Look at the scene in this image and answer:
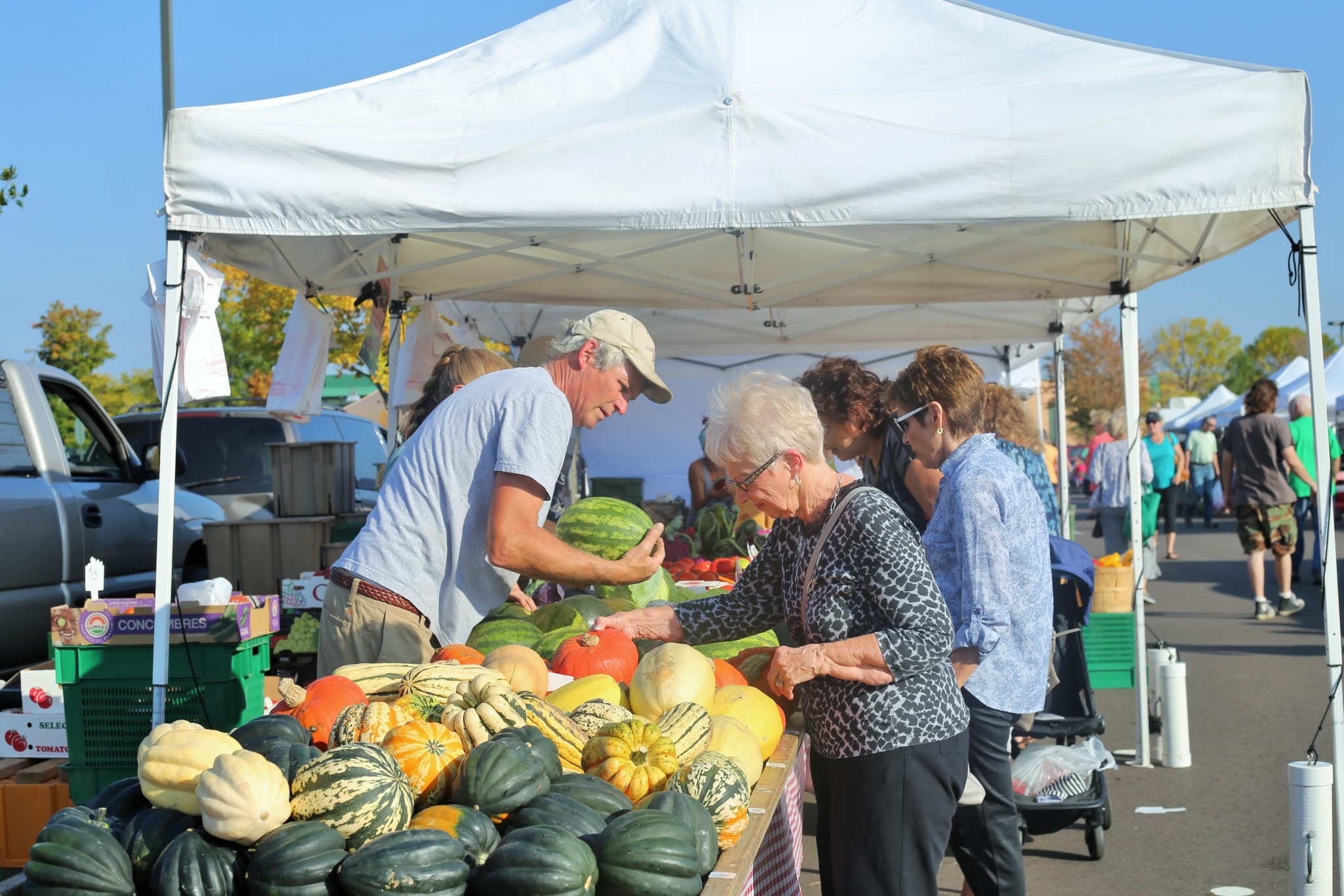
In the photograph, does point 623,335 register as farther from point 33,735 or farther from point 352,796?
point 33,735

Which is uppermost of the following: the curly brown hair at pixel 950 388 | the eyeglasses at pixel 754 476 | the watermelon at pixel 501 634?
the curly brown hair at pixel 950 388

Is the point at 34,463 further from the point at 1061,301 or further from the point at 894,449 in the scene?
the point at 1061,301

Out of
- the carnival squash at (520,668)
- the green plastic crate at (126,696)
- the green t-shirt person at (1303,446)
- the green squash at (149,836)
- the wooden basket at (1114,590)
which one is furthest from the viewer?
the green t-shirt person at (1303,446)

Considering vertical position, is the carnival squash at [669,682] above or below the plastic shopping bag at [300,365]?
below

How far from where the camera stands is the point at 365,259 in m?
6.55

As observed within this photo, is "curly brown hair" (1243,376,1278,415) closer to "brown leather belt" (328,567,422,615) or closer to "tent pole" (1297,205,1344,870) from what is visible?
"tent pole" (1297,205,1344,870)

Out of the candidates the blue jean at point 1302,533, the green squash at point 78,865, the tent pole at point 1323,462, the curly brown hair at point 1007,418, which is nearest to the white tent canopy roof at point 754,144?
the tent pole at point 1323,462

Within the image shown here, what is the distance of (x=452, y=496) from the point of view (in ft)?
11.2

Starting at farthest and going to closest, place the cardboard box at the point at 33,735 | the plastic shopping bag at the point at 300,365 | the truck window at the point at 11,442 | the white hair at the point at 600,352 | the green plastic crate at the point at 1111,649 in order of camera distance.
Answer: the green plastic crate at the point at 1111,649 → the truck window at the point at 11,442 → the plastic shopping bag at the point at 300,365 → the cardboard box at the point at 33,735 → the white hair at the point at 600,352

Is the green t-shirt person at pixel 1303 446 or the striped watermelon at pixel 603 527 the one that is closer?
the striped watermelon at pixel 603 527

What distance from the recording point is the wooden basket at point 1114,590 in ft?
22.5

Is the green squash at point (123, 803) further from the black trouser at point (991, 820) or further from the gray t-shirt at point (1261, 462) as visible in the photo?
the gray t-shirt at point (1261, 462)

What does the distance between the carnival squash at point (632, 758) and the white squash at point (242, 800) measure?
68 centimetres

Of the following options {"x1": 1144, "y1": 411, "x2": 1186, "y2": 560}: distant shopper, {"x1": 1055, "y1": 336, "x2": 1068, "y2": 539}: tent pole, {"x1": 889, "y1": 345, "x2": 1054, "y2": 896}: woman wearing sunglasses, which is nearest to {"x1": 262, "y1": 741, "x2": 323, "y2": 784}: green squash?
{"x1": 889, "y1": 345, "x2": 1054, "y2": 896}: woman wearing sunglasses
